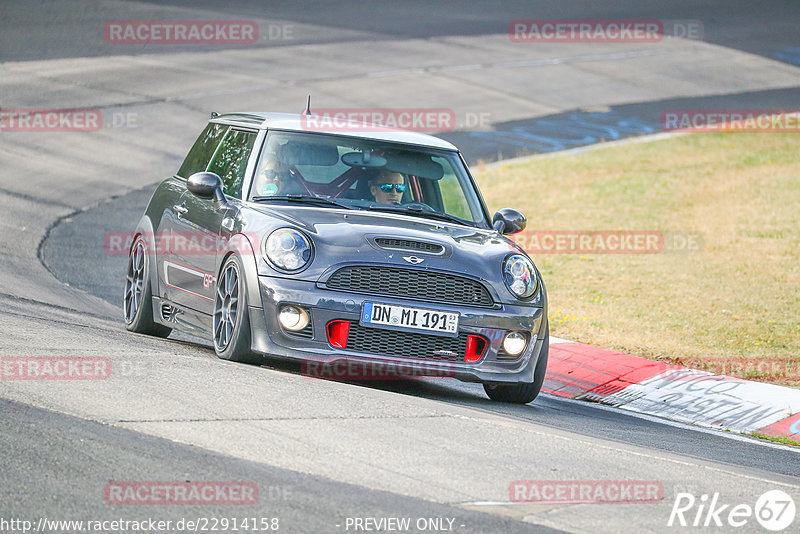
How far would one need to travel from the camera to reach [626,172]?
850 inches

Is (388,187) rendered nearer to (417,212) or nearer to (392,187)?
(392,187)

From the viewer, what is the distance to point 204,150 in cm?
970

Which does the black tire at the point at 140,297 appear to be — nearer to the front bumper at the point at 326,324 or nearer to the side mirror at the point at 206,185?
the side mirror at the point at 206,185

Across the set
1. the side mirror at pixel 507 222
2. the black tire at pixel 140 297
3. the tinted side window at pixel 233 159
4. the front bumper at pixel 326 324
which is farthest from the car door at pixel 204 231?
the side mirror at pixel 507 222

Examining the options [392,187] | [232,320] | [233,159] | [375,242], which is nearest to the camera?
[375,242]

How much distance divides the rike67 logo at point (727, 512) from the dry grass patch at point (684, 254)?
469 centimetres

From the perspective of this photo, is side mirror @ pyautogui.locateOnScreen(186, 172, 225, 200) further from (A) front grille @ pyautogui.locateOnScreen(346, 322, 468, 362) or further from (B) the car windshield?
(A) front grille @ pyautogui.locateOnScreen(346, 322, 468, 362)

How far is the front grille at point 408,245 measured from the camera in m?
7.75

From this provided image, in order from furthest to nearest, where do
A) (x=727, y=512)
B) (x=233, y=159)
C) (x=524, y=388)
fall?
(x=233, y=159), (x=524, y=388), (x=727, y=512)

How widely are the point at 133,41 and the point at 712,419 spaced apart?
72.9 feet

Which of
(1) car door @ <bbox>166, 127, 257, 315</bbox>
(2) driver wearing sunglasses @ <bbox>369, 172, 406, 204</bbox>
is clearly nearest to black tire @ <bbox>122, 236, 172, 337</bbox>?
(1) car door @ <bbox>166, 127, 257, 315</bbox>

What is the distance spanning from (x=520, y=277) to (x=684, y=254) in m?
8.40

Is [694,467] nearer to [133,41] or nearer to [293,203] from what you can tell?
[293,203]

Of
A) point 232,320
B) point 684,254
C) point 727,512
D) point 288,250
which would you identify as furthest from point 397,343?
point 684,254
